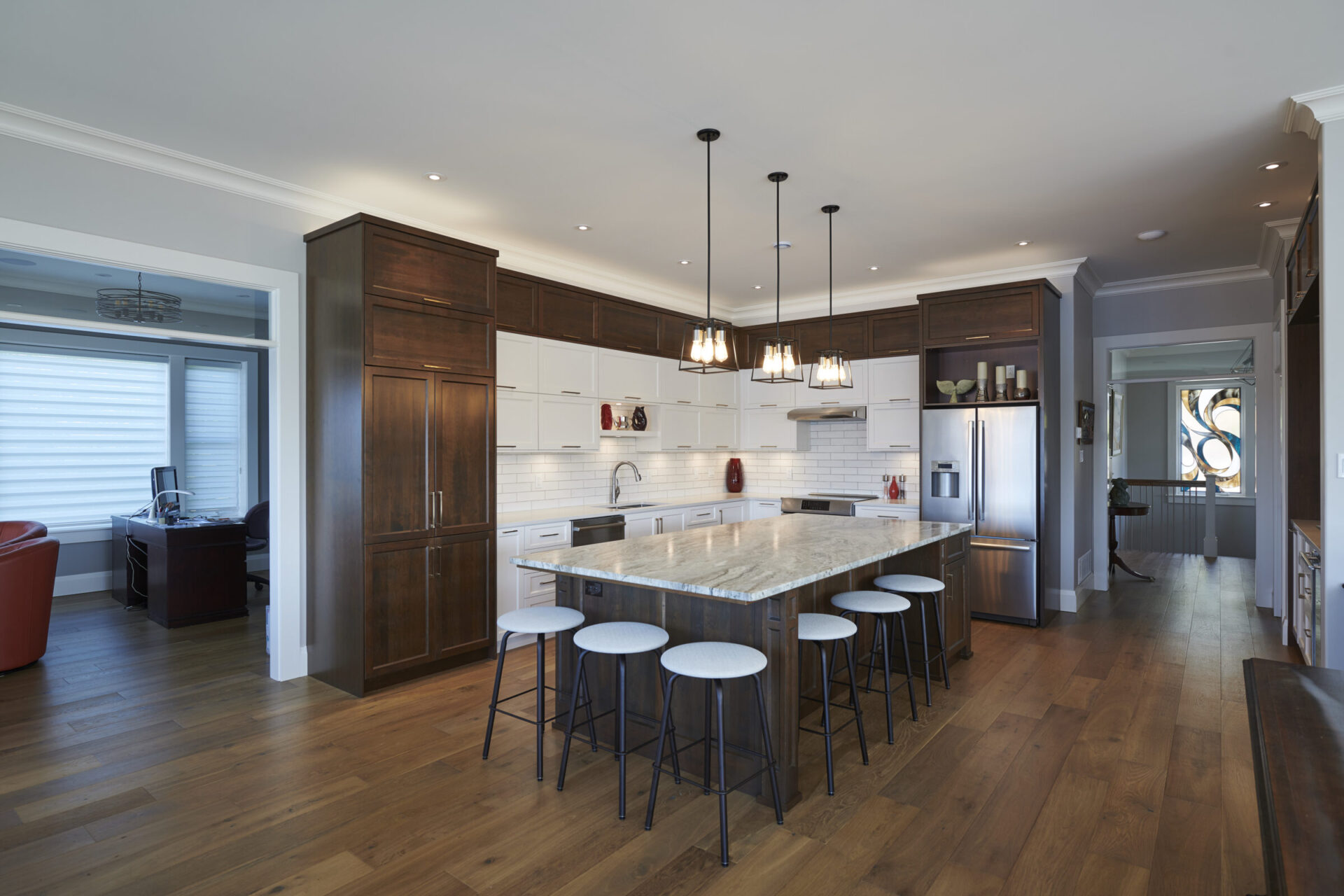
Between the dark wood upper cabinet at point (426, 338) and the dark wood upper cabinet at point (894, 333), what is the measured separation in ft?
12.3

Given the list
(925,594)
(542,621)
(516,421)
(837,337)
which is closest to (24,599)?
(516,421)

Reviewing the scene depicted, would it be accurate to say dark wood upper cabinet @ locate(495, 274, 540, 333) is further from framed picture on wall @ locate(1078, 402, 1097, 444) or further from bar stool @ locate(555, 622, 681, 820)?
framed picture on wall @ locate(1078, 402, 1097, 444)

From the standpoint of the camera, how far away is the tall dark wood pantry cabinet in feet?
13.2

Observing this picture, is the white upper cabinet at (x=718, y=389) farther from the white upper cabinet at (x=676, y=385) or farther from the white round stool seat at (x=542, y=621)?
the white round stool seat at (x=542, y=621)

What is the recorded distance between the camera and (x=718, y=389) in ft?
24.6

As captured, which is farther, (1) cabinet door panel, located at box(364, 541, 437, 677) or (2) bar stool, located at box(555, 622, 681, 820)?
(1) cabinet door panel, located at box(364, 541, 437, 677)

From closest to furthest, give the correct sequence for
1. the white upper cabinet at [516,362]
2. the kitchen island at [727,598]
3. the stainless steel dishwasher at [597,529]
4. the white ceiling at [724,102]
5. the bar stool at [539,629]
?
the white ceiling at [724,102], the kitchen island at [727,598], the bar stool at [539,629], the white upper cabinet at [516,362], the stainless steel dishwasher at [597,529]

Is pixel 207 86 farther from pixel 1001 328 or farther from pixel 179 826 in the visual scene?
pixel 1001 328

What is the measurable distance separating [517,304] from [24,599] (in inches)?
142

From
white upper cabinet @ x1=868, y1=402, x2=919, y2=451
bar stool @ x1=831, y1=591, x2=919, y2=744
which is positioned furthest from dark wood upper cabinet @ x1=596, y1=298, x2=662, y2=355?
bar stool @ x1=831, y1=591, x2=919, y2=744

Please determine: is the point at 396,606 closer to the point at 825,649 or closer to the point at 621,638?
the point at 621,638

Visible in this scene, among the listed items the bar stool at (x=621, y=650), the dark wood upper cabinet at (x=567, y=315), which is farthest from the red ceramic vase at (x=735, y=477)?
the bar stool at (x=621, y=650)

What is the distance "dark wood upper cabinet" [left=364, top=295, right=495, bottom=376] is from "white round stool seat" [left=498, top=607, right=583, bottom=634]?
5.73 ft

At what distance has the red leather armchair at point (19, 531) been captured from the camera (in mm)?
5344
